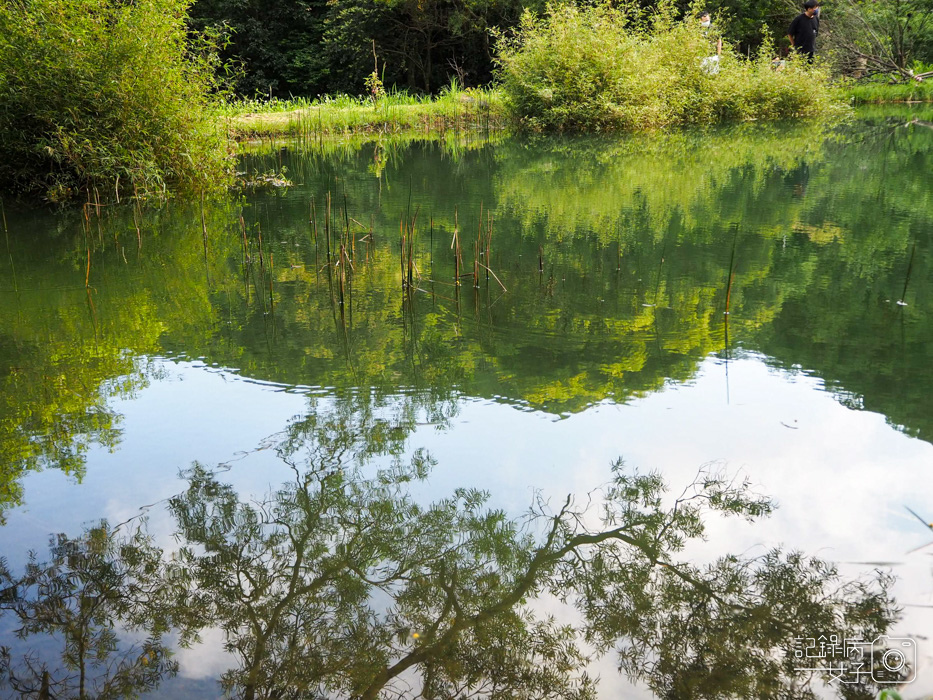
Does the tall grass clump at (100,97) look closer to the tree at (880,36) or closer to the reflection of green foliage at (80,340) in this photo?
the reflection of green foliage at (80,340)

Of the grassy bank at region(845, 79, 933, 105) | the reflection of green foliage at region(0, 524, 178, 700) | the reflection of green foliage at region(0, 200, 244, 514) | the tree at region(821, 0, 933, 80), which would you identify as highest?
the tree at region(821, 0, 933, 80)

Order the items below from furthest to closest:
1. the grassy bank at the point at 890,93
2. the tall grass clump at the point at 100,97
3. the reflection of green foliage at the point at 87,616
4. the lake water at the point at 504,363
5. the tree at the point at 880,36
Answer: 1. the tree at the point at 880,36
2. the grassy bank at the point at 890,93
3. the tall grass clump at the point at 100,97
4. the lake water at the point at 504,363
5. the reflection of green foliage at the point at 87,616

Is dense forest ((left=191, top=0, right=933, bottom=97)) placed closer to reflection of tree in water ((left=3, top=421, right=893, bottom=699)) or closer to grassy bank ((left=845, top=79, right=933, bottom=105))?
grassy bank ((left=845, top=79, right=933, bottom=105))

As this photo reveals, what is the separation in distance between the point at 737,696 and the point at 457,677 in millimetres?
824

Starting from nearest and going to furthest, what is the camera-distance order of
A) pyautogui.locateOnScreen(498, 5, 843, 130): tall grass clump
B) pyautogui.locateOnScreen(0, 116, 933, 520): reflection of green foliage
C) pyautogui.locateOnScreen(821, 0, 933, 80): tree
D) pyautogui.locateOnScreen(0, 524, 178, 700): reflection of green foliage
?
1. pyautogui.locateOnScreen(0, 524, 178, 700): reflection of green foliage
2. pyautogui.locateOnScreen(0, 116, 933, 520): reflection of green foliage
3. pyautogui.locateOnScreen(498, 5, 843, 130): tall grass clump
4. pyautogui.locateOnScreen(821, 0, 933, 80): tree

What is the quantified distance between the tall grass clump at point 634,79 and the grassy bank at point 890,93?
3.96 m

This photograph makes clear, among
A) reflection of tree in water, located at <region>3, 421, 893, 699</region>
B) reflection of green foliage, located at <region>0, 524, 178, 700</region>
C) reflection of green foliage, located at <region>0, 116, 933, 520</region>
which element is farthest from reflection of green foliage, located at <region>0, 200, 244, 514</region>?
reflection of tree in water, located at <region>3, 421, 893, 699</region>

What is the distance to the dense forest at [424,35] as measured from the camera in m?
23.8

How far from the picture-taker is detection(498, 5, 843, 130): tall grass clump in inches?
707

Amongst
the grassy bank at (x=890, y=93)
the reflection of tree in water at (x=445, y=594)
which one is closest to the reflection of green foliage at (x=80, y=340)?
the reflection of tree in water at (x=445, y=594)

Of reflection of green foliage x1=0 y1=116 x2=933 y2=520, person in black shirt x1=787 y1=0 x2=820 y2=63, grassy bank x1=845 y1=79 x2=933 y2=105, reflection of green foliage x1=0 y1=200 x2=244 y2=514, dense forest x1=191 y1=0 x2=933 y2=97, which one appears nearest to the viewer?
reflection of green foliage x1=0 y1=200 x2=244 y2=514

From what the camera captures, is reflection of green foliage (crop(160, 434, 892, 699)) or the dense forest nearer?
reflection of green foliage (crop(160, 434, 892, 699))

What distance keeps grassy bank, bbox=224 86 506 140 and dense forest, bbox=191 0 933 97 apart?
2307 millimetres

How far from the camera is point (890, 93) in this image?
23719 mm
